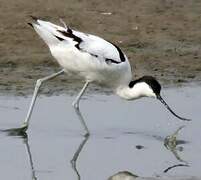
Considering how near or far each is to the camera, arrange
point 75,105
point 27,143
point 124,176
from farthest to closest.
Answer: point 75,105, point 27,143, point 124,176

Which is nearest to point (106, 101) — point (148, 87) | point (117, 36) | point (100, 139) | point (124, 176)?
point (148, 87)

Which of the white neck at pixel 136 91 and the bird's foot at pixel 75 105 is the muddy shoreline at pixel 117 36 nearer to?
the bird's foot at pixel 75 105

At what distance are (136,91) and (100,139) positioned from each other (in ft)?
2.45

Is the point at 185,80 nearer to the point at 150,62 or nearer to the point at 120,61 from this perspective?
the point at 150,62

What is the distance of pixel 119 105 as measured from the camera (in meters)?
11.1

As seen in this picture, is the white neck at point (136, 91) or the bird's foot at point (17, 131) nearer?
the bird's foot at point (17, 131)

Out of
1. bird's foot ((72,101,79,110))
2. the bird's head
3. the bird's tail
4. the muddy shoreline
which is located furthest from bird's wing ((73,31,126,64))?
the muddy shoreline

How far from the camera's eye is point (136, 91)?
10.3 meters

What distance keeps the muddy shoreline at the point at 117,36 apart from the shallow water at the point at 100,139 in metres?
0.68

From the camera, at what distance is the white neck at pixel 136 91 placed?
402 inches

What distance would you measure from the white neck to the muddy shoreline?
1272mm

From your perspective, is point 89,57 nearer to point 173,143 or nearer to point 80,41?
point 80,41

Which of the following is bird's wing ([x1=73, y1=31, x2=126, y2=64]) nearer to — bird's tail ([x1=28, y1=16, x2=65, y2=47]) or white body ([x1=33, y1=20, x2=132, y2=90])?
A: white body ([x1=33, y1=20, x2=132, y2=90])

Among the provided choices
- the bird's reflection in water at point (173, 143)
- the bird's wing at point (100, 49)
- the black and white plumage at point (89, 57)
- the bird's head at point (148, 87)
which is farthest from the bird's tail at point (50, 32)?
the bird's reflection in water at point (173, 143)
